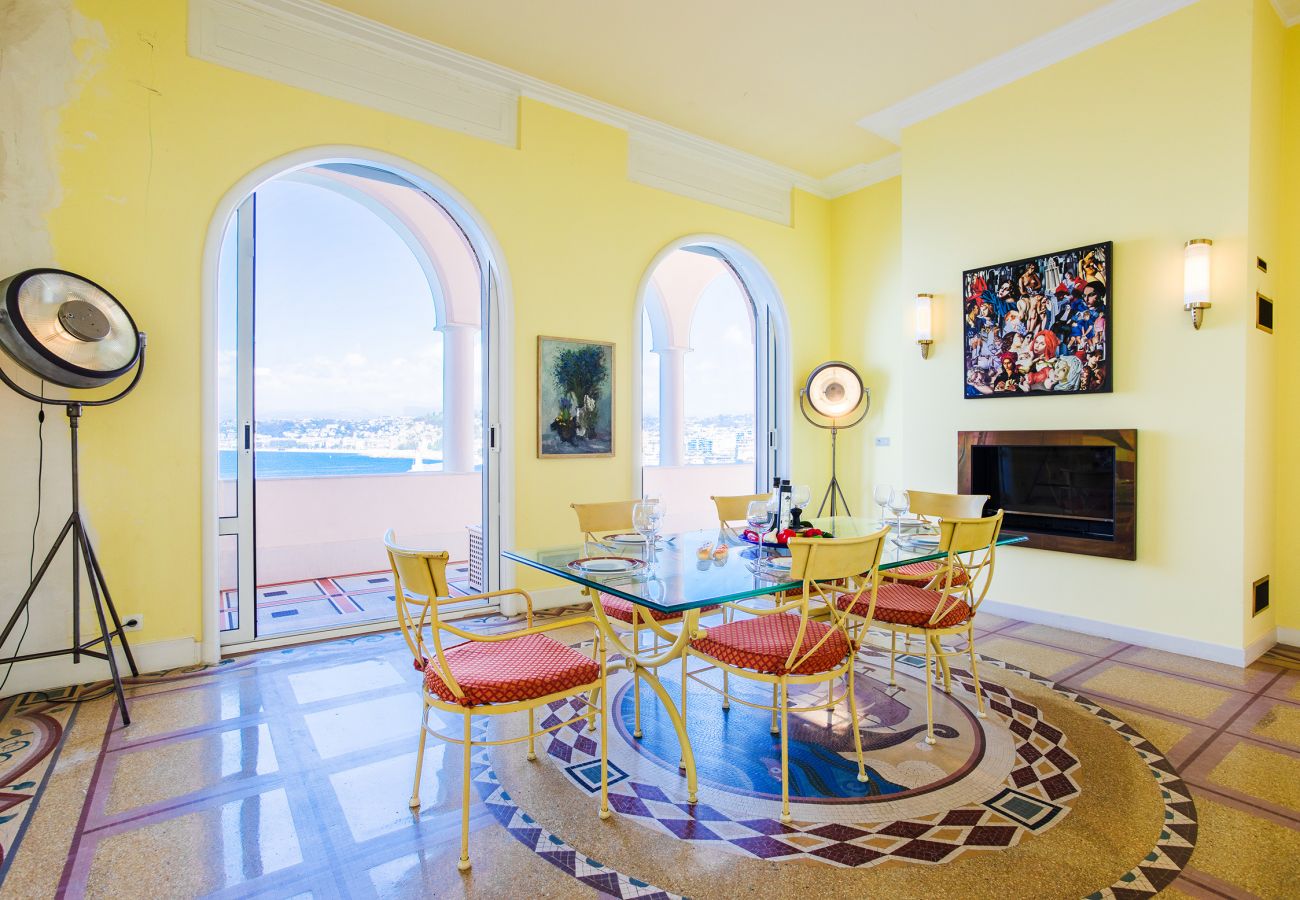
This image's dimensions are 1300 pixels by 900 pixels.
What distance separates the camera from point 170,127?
10.8 ft

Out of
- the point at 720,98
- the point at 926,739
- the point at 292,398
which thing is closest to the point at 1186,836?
the point at 926,739

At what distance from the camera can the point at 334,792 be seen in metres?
2.24

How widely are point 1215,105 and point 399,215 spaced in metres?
6.41

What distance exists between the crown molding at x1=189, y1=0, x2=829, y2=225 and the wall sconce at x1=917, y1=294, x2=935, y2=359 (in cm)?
191

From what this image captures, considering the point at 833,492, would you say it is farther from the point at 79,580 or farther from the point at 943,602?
the point at 79,580

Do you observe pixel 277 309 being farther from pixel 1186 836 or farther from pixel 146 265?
pixel 1186 836

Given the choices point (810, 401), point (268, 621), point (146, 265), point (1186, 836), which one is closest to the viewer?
point (1186, 836)

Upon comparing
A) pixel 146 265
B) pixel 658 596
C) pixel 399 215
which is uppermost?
pixel 399 215

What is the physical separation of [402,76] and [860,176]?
153 inches

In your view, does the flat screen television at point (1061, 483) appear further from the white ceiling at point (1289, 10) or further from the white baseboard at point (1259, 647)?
the white ceiling at point (1289, 10)


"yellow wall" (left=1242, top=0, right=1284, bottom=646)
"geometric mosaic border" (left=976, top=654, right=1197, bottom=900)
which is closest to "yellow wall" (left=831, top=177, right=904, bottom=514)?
"yellow wall" (left=1242, top=0, right=1284, bottom=646)

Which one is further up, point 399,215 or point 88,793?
point 399,215

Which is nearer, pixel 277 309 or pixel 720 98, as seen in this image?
pixel 720 98

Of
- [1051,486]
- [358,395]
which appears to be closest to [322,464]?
[358,395]
